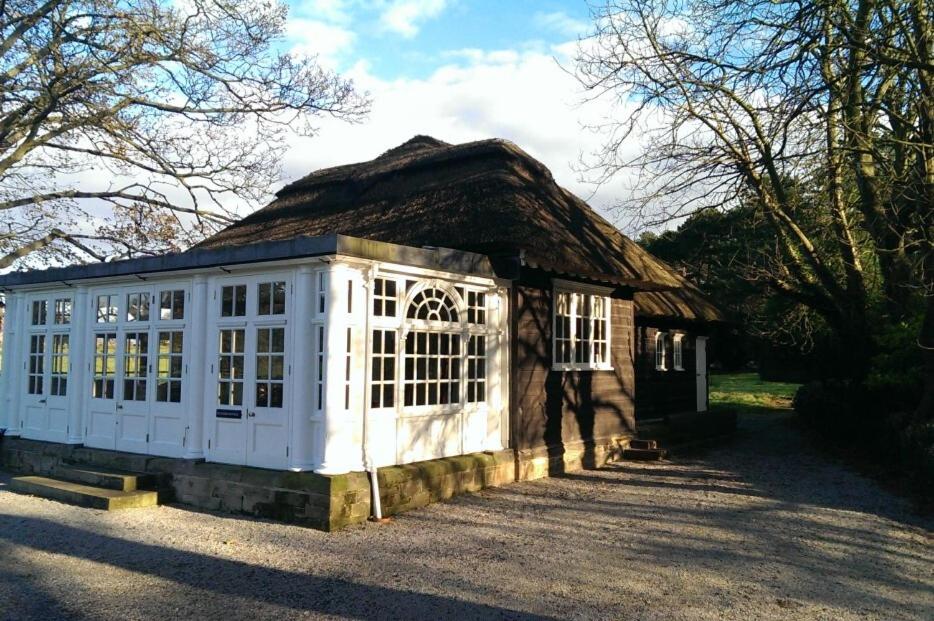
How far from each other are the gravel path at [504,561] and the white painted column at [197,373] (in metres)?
0.86

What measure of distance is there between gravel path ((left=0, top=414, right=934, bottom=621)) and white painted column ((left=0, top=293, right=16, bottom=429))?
2.98m

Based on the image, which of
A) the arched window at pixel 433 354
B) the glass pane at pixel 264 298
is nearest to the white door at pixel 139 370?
the glass pane at pixel 264 298

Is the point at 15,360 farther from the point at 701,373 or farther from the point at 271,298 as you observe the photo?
the point at 701,373

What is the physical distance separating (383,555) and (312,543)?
0.85 m

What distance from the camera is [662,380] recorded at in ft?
54.7

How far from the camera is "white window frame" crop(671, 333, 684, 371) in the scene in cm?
1723

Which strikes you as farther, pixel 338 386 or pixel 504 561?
pixel 338 386

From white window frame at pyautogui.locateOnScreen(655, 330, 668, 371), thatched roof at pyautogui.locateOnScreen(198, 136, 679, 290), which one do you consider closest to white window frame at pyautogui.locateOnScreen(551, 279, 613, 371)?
thatched roof at pyautogui.locateOnScreen(198, 136, 679, 290)

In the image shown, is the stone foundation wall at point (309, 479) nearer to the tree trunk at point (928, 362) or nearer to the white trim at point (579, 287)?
the white trim at point (579, 287)

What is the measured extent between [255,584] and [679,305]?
12.6m

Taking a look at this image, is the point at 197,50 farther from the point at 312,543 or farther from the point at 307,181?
the point at 312,543

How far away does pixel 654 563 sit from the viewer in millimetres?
6527

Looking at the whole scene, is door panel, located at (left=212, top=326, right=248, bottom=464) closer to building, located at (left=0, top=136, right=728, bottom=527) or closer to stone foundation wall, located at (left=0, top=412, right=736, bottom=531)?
building, located at (left=0, top=136, right=728, bottom=527)

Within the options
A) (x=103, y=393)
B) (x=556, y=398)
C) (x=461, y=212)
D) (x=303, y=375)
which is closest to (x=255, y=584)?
(x=303, y=375)
